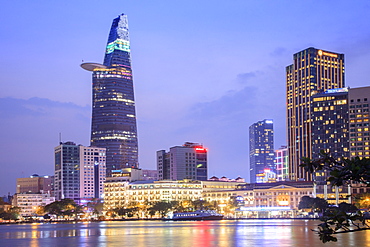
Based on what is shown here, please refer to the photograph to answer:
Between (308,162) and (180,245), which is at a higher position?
(308,162)

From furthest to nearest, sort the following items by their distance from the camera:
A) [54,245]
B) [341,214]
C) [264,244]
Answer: [54,245], [264,244], [341,214]

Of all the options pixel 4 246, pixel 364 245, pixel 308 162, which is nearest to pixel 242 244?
pixel 364 245

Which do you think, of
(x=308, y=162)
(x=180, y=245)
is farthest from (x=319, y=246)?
(x=308, y=162)

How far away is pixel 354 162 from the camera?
65.6ft

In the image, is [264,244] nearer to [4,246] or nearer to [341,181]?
[4,246]

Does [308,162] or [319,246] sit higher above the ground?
→ [308,162]

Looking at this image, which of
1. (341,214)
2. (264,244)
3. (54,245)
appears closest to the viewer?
Result: (341,214)

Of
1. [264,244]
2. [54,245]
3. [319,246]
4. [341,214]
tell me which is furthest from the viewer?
[54,245]

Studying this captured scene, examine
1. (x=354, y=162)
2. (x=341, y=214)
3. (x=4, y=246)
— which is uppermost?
(x=354, y=162)

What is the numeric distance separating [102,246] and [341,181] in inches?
3455

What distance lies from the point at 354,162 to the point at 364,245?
253 ft

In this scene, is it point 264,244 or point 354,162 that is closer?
point 354,162

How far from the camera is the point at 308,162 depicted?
20719 mm

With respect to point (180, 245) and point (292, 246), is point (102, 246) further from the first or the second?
point (292, 246)
